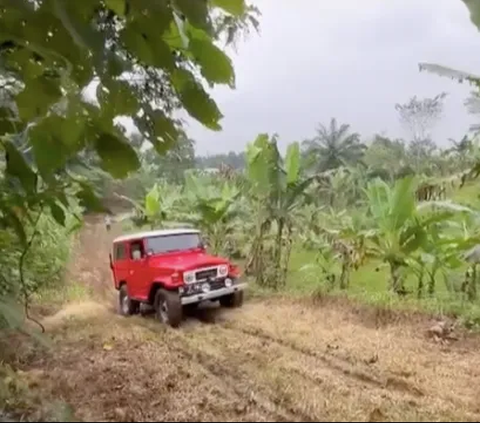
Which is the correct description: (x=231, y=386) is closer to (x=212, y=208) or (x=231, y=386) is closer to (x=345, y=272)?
(x=345, y=272)

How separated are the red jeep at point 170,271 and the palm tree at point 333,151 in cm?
171

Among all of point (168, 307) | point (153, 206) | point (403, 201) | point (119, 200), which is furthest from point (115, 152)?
point (153, 206)

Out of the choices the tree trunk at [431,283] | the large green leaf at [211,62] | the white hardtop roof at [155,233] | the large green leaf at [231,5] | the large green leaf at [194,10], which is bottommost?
the tree trunk at [431,283]

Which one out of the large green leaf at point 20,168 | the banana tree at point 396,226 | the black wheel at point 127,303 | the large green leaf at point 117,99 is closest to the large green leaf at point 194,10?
the large green leaf at point 117,99

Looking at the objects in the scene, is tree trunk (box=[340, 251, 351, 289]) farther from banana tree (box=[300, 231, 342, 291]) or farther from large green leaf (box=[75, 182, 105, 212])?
large green leaf (box=[75, 182, 105, 212])

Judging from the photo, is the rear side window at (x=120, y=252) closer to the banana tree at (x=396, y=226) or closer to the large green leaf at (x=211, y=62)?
the banana tree at (x=396, y=226)

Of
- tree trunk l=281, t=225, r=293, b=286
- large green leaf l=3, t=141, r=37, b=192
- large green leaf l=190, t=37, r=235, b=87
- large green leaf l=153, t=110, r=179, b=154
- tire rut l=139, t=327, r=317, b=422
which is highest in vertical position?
large green leaf l=190, t=37, r=235, b=87

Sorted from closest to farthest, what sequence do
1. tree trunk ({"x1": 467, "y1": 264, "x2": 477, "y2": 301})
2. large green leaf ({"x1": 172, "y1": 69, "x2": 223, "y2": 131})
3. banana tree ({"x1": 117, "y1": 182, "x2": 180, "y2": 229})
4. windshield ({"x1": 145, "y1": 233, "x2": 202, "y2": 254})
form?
large green leaf ({"x1": 172, "y1": 69, "x2": 223, "y2": 131}), windshield ({"x1": 145, "y1": 233, "x2": 202, "y2": 254}), banana tree ({"x1": 117, "y1": 182, "x2": 180, "y2": 229}), tree trunk ({"x1": 467, "y1": 264, "x2": 477, "y2": 301})

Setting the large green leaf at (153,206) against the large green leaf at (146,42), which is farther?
the large green leaf at (153,206)

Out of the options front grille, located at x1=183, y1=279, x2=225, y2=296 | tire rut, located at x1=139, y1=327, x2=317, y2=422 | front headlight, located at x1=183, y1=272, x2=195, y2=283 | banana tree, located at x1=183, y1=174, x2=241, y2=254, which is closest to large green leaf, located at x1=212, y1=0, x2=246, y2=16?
tire rut, located at x1=139, y1=327, x2=317, y2=422

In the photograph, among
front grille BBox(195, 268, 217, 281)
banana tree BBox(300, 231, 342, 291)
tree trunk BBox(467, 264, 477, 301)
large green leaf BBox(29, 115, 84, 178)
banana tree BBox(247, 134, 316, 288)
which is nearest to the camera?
large green leaf BBox(29, 115, 84, 178)

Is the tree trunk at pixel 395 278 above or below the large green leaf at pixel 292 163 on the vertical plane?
below

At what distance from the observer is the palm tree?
5.38 meters

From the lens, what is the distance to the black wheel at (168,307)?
2486 millimetres
